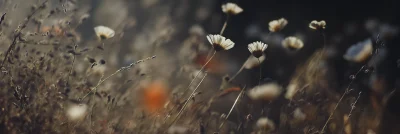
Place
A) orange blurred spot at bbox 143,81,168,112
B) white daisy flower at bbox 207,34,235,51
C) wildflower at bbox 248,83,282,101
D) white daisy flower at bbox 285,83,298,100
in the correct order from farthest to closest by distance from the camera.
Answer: orange blurred spot at bbox 143,81,168,112 < white daisy flower at bbox 285,83,298,100 < wildflower at bbox 248,83,282,101 < white daisy flower at bbox 207,34,235,51

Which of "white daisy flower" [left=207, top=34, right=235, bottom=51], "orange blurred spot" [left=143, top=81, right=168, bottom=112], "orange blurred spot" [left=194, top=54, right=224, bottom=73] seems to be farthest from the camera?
"orange blurred spot" [left=194, top=54, right=224, bottom=73]

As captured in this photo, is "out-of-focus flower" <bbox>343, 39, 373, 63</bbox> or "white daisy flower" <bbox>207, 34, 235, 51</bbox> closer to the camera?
"white daisy flower" <bbox>207, 34, 235, 51</bbox>

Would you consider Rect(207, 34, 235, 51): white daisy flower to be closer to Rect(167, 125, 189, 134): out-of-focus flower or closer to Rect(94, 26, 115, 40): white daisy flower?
Rect(167, 125, 189, 134): out-of-focus flower

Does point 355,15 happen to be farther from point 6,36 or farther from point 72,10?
point 6,36

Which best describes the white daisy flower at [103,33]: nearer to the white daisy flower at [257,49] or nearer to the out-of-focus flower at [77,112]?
the out-of-focus flower at [77,112]


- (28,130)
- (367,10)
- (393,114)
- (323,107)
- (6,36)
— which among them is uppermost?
(6,36)

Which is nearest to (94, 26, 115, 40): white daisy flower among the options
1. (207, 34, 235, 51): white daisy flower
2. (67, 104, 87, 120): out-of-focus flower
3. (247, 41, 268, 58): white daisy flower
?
(67, 104, 87, 120): out-of-focus flower

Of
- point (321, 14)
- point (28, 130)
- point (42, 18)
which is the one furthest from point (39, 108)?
point (321, 14)
